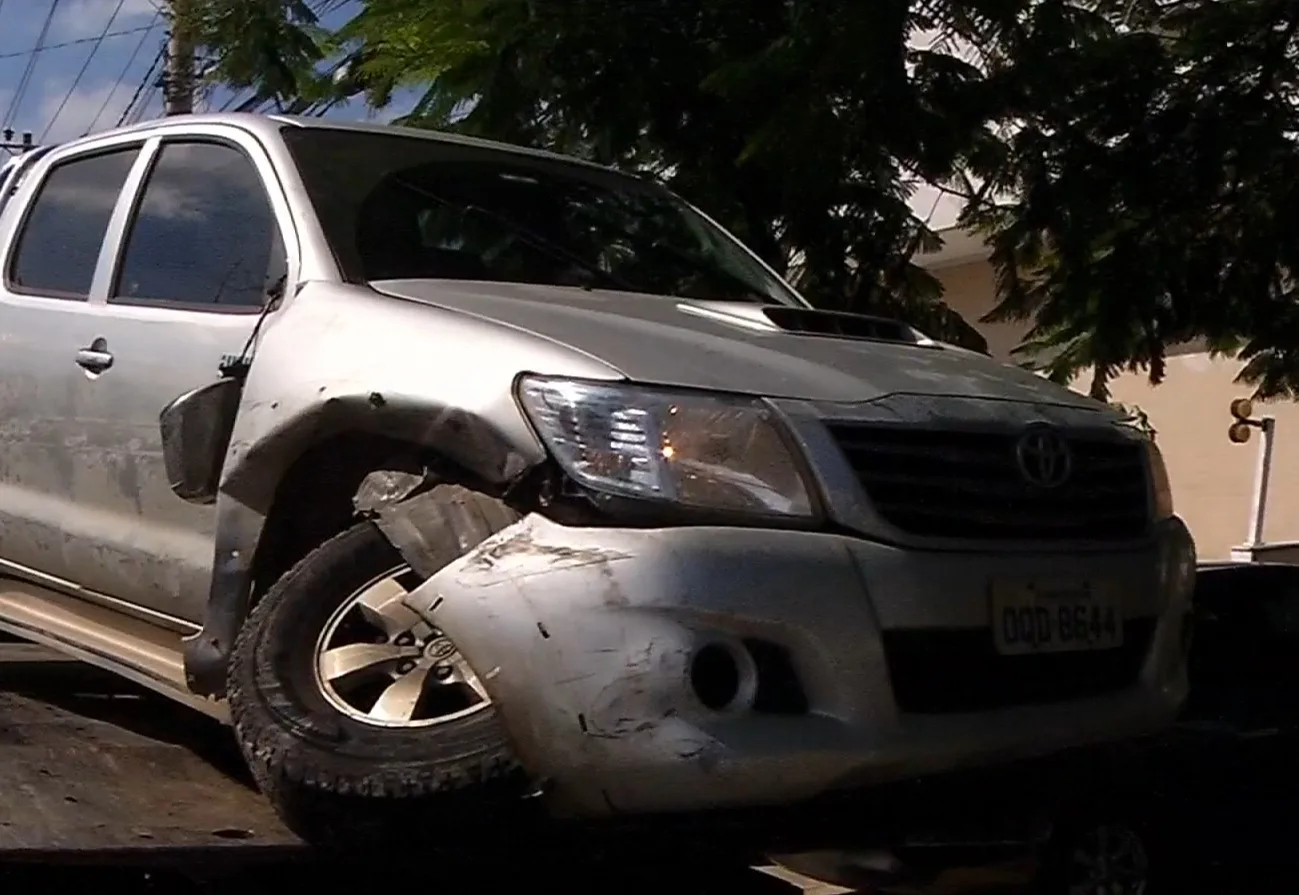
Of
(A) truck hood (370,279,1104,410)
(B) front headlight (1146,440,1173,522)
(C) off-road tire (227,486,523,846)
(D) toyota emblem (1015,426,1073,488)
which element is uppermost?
(A) truck hood (370,279,1104,410)

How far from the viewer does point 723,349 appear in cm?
343

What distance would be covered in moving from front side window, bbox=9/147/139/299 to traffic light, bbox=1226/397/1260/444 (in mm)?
10067

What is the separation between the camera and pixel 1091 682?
11.6 feet

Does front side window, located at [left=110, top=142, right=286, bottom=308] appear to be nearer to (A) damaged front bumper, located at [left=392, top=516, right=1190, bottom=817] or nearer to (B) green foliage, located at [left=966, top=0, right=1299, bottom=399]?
(A) damaged front bumper, located at [left=392, top=516, right=1190, bottom=817]

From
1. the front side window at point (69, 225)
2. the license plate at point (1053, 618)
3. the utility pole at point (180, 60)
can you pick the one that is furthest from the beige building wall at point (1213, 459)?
the license plate at point (1053, 618)

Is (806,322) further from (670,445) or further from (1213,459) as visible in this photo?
(1213,459)

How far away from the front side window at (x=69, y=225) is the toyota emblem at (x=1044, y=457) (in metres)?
2.51

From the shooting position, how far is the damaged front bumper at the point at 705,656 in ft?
9.64

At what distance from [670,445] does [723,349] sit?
39cm

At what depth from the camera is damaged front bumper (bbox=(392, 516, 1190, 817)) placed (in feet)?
9.64

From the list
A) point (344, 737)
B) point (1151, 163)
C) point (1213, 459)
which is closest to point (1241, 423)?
point (1213, 459)

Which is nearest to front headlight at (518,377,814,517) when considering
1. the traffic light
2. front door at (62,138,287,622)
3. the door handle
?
front door at (62,138,287,622)

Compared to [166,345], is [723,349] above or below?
above

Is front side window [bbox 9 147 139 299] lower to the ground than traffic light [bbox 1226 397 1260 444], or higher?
higher
